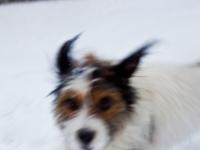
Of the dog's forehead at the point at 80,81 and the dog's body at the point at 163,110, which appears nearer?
the dog's forehead at the point at 80,81

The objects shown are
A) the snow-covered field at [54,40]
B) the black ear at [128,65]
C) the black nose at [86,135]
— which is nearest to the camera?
the black nose at [86,135]

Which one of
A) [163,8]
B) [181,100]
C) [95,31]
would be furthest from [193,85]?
[163,8]

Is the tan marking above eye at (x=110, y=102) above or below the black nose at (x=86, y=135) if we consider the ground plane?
above

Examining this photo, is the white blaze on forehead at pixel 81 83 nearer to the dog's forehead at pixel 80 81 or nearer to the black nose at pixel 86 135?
the dog's forehead at pixel 80 81

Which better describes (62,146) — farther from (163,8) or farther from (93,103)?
(163,8)

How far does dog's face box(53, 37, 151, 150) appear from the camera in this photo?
8.61 feet

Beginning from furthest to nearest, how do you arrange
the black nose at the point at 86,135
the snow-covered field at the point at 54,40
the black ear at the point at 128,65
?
the snow-covered field at the point at 54,40 → the black ear at the point at 128,65 → the black nose at the point at 86,135

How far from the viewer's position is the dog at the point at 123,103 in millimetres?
2635

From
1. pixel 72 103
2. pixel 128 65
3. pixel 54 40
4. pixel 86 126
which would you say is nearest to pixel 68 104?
pixel 72 103

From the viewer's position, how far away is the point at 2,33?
5.79 metres

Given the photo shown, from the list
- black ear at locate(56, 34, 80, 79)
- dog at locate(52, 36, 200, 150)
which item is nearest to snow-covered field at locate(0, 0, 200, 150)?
black ear at locate(56, 34, 80, 79)

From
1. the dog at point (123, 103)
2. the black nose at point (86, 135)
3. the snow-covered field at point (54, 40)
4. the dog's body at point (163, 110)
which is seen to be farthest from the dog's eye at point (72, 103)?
the snow-covered field at point (54, 40)

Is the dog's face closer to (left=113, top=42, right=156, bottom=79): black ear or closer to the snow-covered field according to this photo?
(left=113, top=42, right=156, bottom=79): black ear

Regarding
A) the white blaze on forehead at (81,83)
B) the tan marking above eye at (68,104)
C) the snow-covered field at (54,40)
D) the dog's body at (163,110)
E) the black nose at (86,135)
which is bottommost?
the snow-covered field at (54,40)
